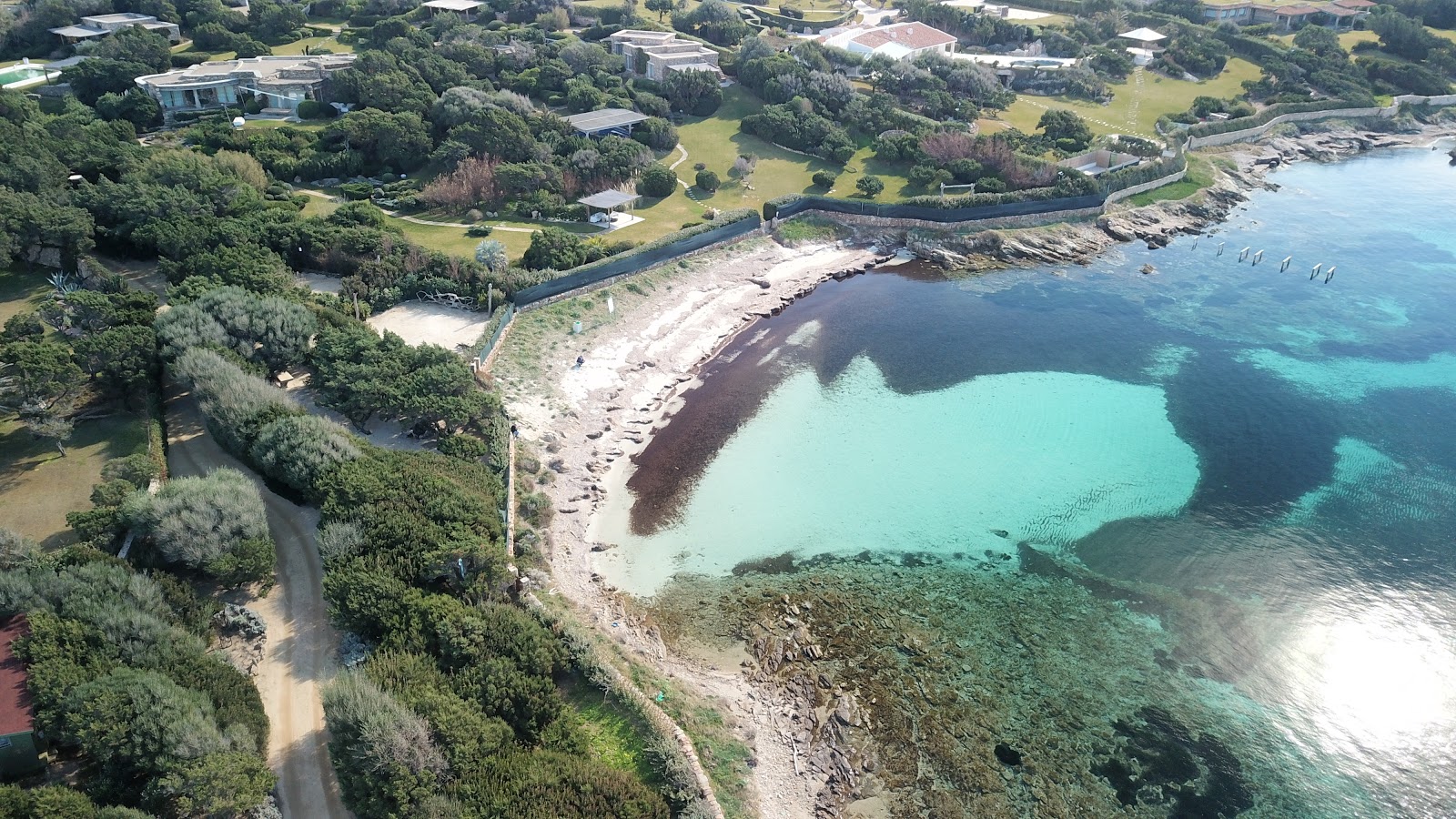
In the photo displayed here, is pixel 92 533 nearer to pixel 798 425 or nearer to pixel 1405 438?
pixel 798 425

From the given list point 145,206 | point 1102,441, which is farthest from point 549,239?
point 1102,441

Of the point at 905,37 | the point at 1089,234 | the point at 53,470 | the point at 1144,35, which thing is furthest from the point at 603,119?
the point at 1144,35

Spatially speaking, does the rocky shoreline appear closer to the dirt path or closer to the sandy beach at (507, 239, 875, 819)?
the sandy beach at (507, 239, 875, 819)

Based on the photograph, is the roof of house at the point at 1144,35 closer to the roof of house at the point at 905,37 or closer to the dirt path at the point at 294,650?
the roof of house at the point at 905,37

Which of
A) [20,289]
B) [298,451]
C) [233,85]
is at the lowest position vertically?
[20,289]

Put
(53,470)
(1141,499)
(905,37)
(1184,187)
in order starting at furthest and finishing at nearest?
(905,37), (1184,187), (1141,499), (53,470)

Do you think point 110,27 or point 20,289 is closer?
point 20,289

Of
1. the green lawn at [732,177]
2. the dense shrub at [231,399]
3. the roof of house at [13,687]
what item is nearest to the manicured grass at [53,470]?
the dense shrub at [231,399]

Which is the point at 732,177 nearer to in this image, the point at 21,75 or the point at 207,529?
the point at 207,529
